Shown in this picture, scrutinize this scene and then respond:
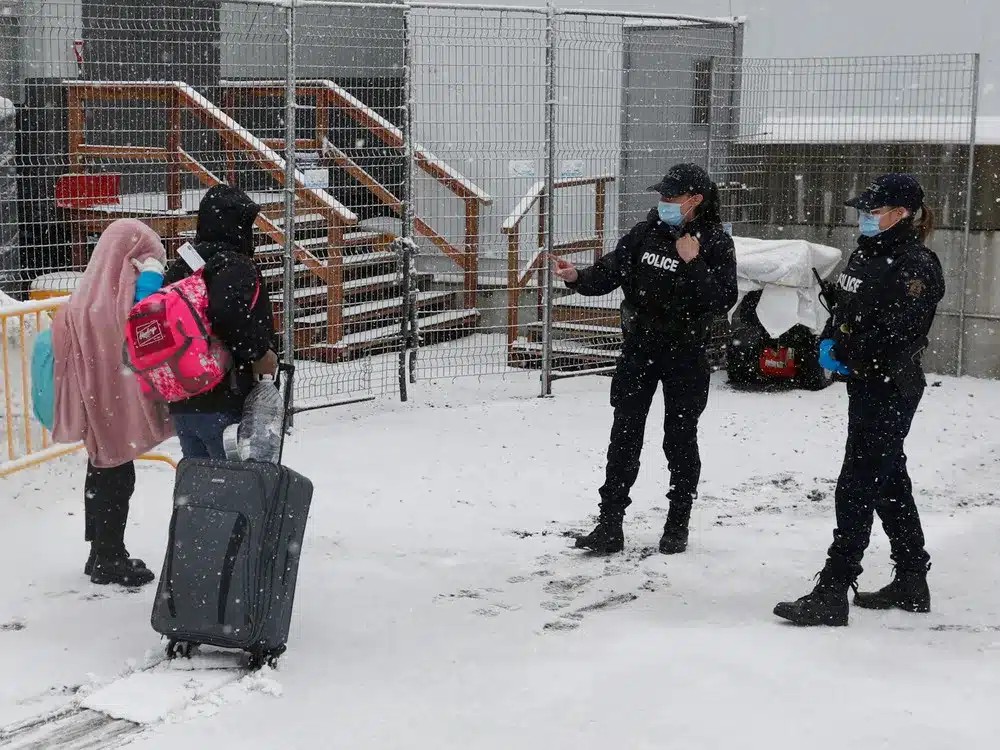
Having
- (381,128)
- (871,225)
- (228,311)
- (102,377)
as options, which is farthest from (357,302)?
(871,225)

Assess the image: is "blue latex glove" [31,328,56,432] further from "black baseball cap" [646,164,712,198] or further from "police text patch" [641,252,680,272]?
"black baseball cap" [646,164,712,198]

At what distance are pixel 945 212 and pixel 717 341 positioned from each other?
77.2 inches

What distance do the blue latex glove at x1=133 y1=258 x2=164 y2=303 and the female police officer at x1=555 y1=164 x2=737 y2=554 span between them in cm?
167

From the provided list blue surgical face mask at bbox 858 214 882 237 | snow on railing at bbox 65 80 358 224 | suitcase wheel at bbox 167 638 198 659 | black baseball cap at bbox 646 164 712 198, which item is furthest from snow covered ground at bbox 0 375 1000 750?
snow on railing at bbox 65 80 358 224

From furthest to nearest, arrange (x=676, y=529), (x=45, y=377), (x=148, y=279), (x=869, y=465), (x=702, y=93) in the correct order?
Answer: (x=702, y=93)
(x=676, y=529)
(x=45, y=377)
(x=148, y=279)
(x=869, y=465)

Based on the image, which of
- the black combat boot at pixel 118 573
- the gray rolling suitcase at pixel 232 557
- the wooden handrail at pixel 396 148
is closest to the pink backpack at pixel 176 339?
the gray rolling suitcase at pixel 232 557

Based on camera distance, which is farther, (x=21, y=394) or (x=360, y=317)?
(x=360, y=317)

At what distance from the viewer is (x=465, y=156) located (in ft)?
30.7

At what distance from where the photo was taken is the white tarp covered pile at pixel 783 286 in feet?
30.6

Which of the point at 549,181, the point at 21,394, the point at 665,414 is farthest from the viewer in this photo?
the point at 549,181

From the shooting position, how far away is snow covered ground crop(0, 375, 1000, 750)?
4059mm

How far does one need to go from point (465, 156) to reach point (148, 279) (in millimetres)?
4680

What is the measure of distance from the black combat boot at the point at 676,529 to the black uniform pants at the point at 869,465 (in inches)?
39.3

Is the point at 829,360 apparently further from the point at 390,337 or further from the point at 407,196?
the point at 390,337
